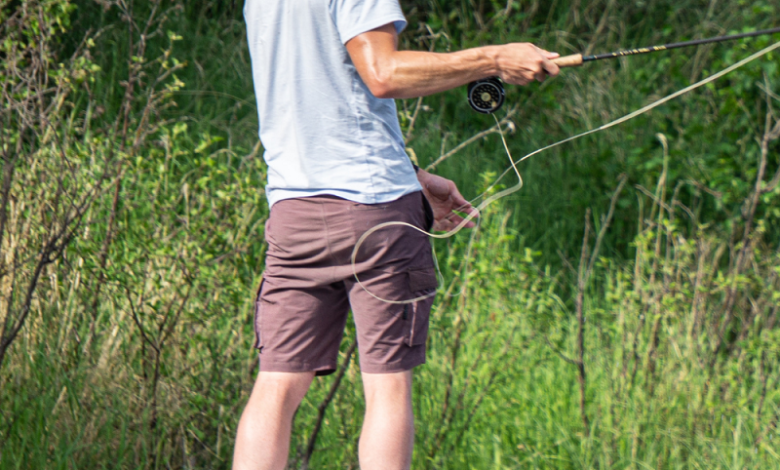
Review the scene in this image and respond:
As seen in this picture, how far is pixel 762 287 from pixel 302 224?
7.62 ft

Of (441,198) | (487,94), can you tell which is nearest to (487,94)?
(487,94)

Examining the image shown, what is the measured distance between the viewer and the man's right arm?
2.04 meters

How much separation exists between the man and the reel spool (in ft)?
0.63

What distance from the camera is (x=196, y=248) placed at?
3133 mm

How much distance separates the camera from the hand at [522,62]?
2.14 meters

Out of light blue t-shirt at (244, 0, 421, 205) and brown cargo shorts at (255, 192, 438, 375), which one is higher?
light blue t-shirt at (244, 0, 421, 205)

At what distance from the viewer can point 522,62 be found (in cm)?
214

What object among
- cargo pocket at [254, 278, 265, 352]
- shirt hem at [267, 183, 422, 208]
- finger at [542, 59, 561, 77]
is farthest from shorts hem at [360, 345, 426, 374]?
finger at [542, 59, 561, 77]

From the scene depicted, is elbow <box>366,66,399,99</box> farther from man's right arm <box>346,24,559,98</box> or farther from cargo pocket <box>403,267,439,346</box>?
cargo pocket <box>403,267,439,346</box>

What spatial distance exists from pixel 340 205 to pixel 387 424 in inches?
21.9

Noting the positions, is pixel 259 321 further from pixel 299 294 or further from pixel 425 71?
pixel 425 71

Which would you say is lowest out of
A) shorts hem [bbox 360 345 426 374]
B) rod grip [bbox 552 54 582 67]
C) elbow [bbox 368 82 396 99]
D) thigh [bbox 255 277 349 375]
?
shorts hem [bbox 360 345 426 374]

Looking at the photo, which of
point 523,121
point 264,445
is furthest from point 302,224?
point 523,121

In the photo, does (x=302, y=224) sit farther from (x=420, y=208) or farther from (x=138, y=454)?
(x=138, y=454)
